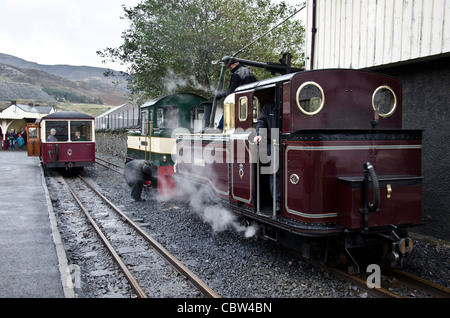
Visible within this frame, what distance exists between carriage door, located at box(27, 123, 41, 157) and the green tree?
19.4 feet

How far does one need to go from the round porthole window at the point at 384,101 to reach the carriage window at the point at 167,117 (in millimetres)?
6855

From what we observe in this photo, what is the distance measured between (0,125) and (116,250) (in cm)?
3318

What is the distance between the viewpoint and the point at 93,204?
10.1m

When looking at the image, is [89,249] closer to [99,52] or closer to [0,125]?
[99,52]

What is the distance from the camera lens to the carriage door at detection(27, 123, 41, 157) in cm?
1862

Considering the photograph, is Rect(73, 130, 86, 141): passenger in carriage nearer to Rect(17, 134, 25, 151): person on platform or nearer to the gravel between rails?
the gravel between rails

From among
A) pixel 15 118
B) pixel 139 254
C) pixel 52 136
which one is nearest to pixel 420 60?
pixel 139 254

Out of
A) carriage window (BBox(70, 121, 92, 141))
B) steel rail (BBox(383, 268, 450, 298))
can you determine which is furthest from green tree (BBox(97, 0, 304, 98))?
steel rail (BBox(383, 268, 450, 298))

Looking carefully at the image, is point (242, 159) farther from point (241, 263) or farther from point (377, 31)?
point (377, 31)

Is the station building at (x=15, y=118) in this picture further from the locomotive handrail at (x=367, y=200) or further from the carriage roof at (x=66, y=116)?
the locomotive handrail at (x=367, y=200)

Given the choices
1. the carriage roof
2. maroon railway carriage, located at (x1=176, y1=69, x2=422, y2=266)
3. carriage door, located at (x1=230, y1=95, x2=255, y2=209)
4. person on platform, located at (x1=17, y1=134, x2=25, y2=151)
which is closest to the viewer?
maroon railway carriage, located at (x1=176, y1=69, x2=422, y2=266)

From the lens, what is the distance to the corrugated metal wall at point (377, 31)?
248 inches

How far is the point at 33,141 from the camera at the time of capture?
61.3 ft

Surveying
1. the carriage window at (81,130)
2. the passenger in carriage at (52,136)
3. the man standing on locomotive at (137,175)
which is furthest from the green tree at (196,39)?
the man standing on locomotive at (137,175)
